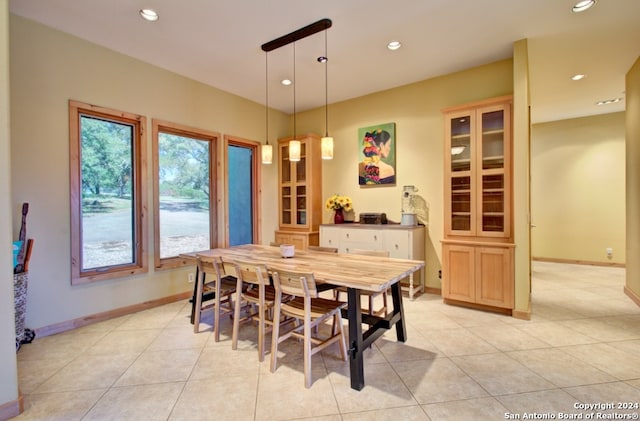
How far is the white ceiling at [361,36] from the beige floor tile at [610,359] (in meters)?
3.03

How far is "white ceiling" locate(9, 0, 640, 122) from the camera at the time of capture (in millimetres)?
2646

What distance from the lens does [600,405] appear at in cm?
184

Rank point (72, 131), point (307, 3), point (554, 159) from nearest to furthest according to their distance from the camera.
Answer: point (307, 3) < point (72, 131) < point (554, 159)

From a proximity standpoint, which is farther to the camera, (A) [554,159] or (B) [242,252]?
(A) [554,159]

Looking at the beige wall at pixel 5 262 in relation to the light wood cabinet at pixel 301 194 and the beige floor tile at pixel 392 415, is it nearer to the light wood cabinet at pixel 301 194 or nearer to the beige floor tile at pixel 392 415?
the beige floor tile at pixel 392 415

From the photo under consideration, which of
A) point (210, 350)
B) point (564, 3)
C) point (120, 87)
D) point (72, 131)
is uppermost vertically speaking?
point (564, 3)

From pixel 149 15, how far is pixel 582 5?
154 inches

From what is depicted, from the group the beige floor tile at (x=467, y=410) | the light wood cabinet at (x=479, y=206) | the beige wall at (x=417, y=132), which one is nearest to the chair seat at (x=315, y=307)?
the beige floor tile at (x=467, y=410)

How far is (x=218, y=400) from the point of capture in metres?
1.93

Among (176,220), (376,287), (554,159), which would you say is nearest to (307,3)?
(376,287)

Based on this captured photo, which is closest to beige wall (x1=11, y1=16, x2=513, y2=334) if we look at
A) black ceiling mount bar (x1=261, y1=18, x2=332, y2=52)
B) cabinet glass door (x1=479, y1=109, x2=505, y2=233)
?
cabinet glass door (x1=479, y1=109, x2=505, y2=233)

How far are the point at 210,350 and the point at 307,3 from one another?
3.18 meters

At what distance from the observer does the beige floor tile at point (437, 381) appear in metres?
1.96

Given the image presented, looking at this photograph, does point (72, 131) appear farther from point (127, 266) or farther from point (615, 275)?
point (615, 275)
